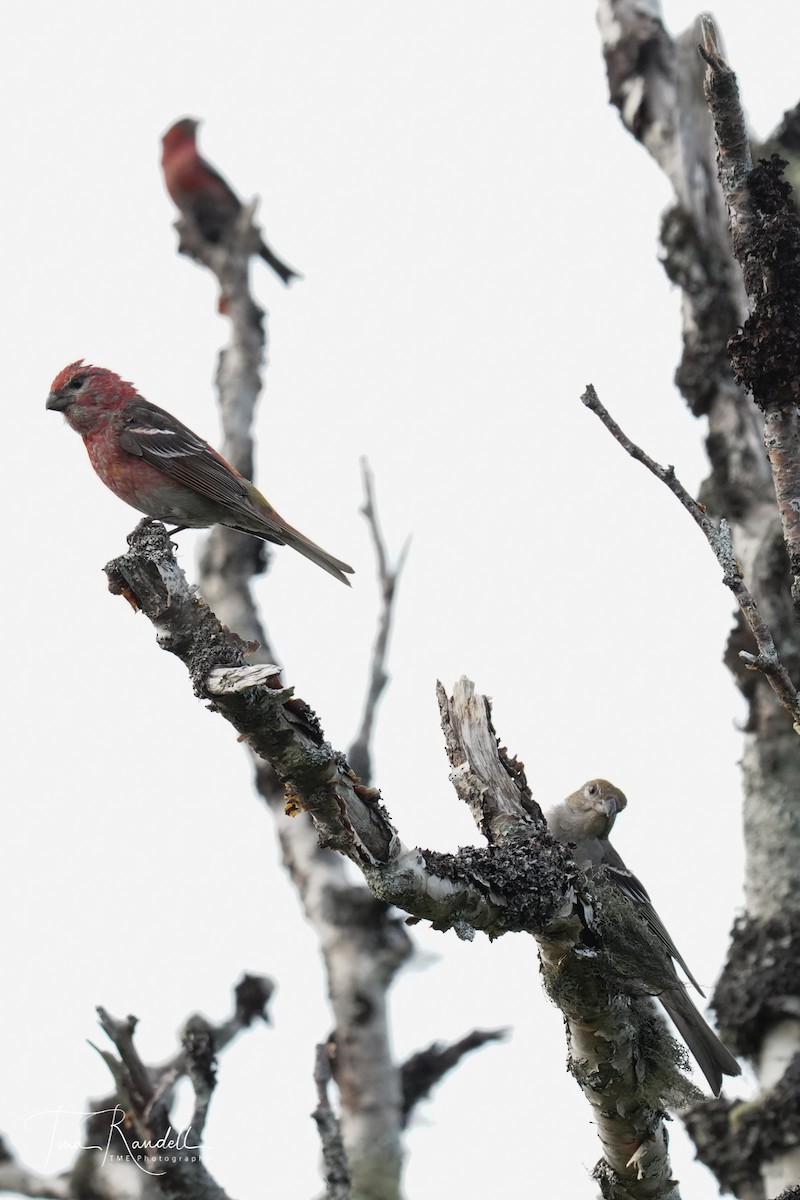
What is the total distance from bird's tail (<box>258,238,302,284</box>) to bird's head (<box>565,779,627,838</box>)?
6.98 m

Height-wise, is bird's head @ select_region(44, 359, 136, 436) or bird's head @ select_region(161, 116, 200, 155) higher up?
bird's head @ select_region(161, 116, 200, 155)

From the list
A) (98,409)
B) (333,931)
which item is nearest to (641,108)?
(98,409)

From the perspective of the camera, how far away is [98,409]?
788 cm

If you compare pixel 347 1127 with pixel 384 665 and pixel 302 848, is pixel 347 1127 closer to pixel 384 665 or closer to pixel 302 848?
pixel 302 848

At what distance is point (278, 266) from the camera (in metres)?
12.2

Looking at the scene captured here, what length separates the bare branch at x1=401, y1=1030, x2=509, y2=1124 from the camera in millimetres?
7387

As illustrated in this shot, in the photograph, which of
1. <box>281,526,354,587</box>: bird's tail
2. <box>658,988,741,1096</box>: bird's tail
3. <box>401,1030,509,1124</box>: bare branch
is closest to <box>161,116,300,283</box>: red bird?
<box>281,526,354,587</box>: bird's tail

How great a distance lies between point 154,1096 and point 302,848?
2958mm

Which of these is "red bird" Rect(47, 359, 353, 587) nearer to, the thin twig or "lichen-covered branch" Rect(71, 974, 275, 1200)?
"lichen-covered branch" Rect(71, 974, 275, 1200)

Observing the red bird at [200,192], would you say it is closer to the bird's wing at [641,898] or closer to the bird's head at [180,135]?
the bird's head at [180,135]

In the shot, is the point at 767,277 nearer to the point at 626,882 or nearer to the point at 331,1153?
the point at 626,882

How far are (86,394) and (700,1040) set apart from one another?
17.5 ft

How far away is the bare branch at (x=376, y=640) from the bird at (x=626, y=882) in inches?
75.0

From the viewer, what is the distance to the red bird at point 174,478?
7.13m
